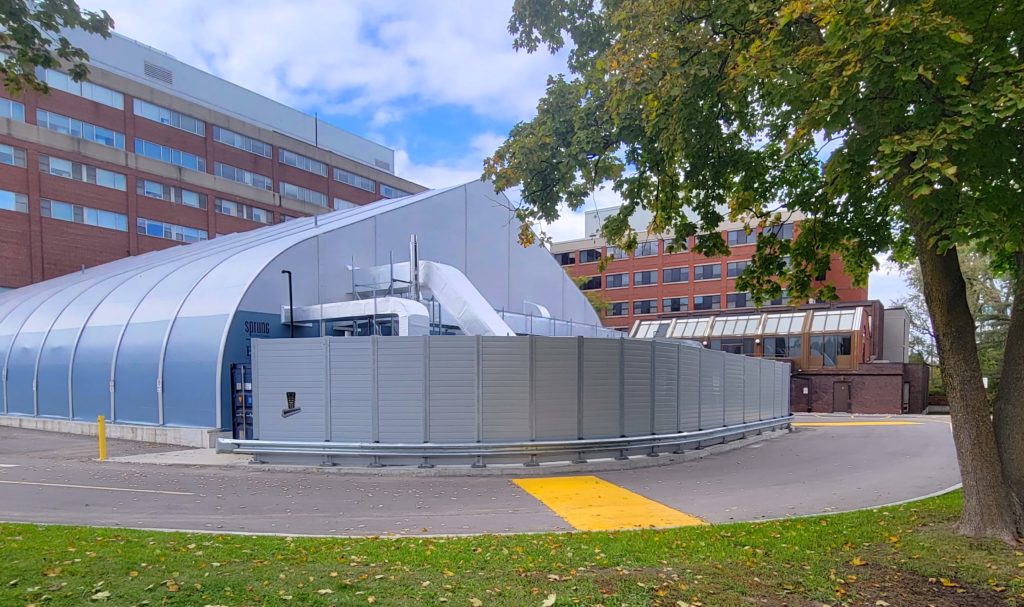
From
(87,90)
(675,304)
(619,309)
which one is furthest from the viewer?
(619,309)

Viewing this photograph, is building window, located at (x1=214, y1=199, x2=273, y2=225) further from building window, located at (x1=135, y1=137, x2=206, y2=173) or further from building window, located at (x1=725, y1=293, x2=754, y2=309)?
building window, located at (x1=725, y1=293, x2=754, y2=309)

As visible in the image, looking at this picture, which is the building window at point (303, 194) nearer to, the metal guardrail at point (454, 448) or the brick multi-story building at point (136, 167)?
the brick multi-story building at point (136, 167)

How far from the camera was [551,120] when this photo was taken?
32.6ft

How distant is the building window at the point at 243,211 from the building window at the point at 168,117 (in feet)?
18.5

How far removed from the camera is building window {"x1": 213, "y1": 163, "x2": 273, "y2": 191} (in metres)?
49.6

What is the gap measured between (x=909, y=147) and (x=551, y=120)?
5.60m

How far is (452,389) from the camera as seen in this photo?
12.8 m

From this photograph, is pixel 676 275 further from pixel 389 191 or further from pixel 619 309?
pixel 389 191

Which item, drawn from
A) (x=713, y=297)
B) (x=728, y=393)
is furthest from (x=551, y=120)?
(x=713, y=297)

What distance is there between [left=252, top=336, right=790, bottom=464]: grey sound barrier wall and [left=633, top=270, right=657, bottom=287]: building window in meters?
52.6

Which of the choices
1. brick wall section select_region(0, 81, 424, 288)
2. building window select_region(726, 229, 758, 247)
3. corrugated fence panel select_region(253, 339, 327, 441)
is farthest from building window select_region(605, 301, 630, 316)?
corrugated fence panel select_region(253, 339, 327, 441)

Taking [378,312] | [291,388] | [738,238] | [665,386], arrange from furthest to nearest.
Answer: [738,238]
[378,312]
[665,386]
[291,388]

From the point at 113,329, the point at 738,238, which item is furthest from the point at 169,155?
the point at 738,238

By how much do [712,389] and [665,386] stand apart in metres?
2.74
